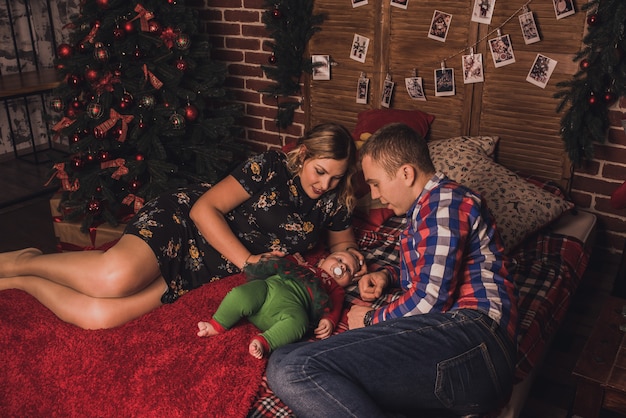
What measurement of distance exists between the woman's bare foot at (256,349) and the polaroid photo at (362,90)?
2.08 meters

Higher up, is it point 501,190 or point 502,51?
point 502,51

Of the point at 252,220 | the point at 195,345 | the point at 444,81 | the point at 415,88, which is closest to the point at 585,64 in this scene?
the point at 444,81

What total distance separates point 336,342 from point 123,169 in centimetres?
208

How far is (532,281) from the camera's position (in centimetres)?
238

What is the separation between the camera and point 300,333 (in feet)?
6.37

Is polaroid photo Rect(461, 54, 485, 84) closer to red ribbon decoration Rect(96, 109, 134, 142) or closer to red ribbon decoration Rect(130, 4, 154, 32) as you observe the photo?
red ribbon decoration Rect(130, 4, 154, 32)

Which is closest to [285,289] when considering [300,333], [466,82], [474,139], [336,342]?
[300,333]

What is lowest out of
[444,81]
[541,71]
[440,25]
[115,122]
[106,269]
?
[106,269]

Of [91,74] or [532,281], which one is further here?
[91,74]

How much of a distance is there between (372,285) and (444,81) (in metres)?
1.52

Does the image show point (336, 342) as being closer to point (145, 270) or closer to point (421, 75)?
point (145, 270)

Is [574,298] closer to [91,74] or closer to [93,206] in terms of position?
[93,206]

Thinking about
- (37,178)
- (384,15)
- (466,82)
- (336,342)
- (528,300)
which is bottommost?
(37,178)

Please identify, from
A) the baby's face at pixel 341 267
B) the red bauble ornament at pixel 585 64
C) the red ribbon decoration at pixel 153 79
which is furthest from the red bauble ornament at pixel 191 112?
the red bauble ornament at pixel 585 64
